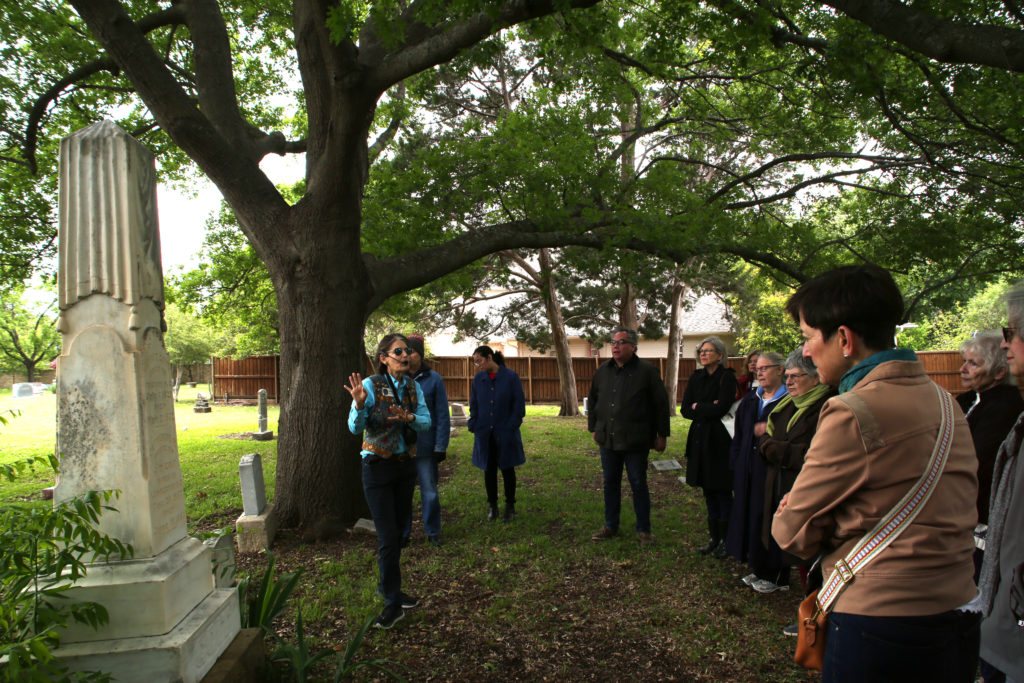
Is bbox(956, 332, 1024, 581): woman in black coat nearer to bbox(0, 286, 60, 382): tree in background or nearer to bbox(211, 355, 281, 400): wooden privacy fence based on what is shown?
bbox(211, 355, 281, 400): wooden privacy fence

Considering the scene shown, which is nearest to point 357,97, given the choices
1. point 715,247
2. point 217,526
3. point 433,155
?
point 433,155

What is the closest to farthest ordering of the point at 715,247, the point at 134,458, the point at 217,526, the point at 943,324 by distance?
the point at 134,458
the point at 217,526
the point at 715,247
the point at 943,324

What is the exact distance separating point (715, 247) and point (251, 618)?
8.04 m

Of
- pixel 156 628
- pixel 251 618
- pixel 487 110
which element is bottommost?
pixel 251 618

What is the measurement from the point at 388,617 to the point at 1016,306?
4.09 m

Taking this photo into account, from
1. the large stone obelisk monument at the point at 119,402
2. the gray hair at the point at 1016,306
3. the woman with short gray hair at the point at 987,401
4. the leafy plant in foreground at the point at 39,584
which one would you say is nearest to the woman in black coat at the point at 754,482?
the woman with short gray hair at the point at 987,401

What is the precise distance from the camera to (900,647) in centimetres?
166

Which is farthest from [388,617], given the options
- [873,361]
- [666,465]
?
[666,465]

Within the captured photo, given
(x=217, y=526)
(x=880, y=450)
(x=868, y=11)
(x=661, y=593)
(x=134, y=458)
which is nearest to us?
(x=880, y=450)

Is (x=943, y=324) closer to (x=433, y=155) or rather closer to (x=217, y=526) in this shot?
(x=433, y=155)

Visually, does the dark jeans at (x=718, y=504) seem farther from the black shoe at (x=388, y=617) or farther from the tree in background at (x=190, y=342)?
the tree in background at (x=190, y=342)

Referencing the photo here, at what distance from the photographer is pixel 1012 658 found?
206 cm

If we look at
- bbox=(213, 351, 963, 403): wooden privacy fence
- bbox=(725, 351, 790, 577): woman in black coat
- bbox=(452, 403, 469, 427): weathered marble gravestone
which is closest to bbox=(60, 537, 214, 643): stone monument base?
bbox=(725, 351, 790, 577): woman in black coat

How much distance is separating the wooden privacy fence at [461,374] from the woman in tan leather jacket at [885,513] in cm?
2660
